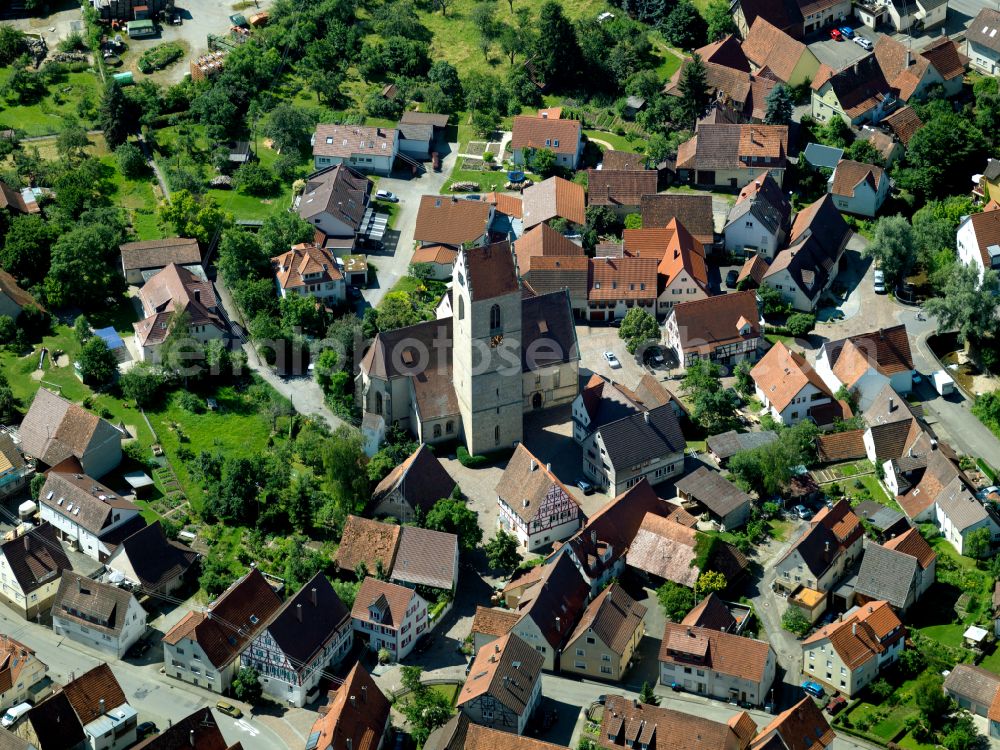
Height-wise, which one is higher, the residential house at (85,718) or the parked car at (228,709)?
the residential house at (85,718)

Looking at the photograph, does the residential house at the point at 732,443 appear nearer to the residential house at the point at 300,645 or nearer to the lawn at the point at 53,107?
the residential house at the point at 300,645

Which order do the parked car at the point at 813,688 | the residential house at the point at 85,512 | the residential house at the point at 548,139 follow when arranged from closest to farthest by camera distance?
1. the parked car at the point at 813,688
2. the residential house at the point at 85,512
3. the residential house at the point at 548,139

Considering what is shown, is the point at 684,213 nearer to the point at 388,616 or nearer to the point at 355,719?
the point at 388,616

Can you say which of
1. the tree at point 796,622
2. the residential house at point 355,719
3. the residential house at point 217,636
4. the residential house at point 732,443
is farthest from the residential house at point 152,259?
the tree at point 796,622

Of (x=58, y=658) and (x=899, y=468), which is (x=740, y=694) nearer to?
(x=899, y=468)

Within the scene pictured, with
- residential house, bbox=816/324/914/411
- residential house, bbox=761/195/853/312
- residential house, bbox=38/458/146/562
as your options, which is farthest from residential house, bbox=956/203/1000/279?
residential house, bbox=38/458/146/562

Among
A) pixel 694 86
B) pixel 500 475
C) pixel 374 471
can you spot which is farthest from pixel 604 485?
pixel 694 86

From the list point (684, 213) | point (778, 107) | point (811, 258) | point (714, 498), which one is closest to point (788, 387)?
point (714, 498)
